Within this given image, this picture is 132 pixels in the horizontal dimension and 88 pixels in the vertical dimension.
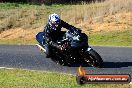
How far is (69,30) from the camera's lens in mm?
15547

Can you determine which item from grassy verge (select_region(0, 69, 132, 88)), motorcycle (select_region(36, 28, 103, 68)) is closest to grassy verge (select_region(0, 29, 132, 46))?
motorcycle (select_region(36, 28, 103, 68))

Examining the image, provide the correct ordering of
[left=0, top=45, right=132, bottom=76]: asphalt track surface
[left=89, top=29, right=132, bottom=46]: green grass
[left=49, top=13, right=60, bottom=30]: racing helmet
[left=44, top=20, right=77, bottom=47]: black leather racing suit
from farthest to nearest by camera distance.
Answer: [left=89, top=29, right=132, bottom=46]: green grass < [left=44, top=20, right=77, bottom=47]: black leather racing suit < [left=49, top=13, right=60, bottom=30]: racing helmet < [left=0, top=45, right=132, bottom=76]: asphalt track surface

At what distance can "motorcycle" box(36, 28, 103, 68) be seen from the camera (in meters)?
14.9

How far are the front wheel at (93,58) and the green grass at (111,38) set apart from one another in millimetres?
7249

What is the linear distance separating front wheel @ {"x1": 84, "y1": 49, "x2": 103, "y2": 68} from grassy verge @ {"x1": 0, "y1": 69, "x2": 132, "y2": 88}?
162 centimetres

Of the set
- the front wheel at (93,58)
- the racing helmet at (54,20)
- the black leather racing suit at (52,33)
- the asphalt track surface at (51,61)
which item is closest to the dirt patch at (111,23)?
the asphalt track surface at (51,61)

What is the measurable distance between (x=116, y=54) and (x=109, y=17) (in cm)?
1259

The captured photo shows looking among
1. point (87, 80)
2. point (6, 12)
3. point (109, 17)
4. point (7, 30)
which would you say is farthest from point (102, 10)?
point (87, 80)

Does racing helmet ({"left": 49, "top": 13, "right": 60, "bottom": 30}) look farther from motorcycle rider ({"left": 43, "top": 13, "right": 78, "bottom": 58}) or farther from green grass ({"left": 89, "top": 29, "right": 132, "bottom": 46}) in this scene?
green grass ({"left": 89, "top": 29, "right": 132, "bottom": 46})

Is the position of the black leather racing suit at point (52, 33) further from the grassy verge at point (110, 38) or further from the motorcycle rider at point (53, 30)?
the grassy verge at point (110, 38)

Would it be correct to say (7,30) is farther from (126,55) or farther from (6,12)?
(126,55)

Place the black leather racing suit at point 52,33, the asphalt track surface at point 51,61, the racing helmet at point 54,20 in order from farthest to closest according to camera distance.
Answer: the black leather racing suit at point 52,33
the racing helmet at point 54,20
the asphalt track surface at point 51,61

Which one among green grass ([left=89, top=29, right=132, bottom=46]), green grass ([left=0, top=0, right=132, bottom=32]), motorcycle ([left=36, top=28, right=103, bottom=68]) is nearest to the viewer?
motorcycle ([left=36, top=28, right=103, bottom=68])

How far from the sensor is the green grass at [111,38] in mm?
22903
